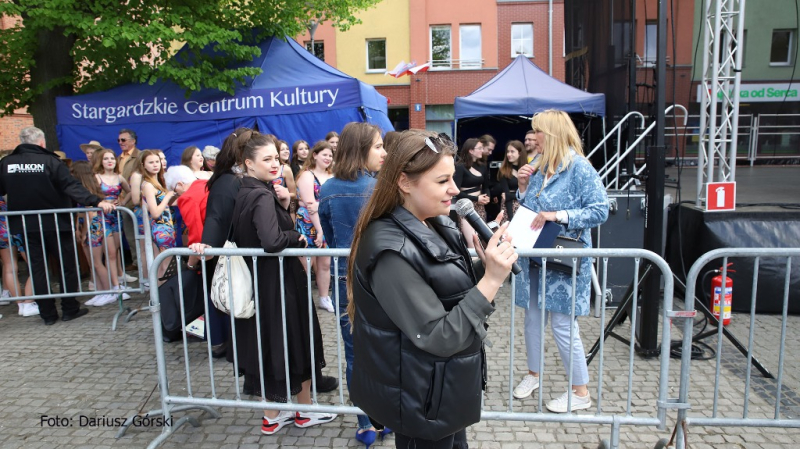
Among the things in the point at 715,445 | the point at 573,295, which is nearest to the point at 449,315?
the point at 573,295

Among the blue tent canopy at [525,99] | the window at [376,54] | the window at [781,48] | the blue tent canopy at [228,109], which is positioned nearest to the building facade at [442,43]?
the window at [376,54]

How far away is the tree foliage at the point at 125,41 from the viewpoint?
7.05 m

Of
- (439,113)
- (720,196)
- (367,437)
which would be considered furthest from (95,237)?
(439,113)

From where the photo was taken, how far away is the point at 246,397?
3.84 meters

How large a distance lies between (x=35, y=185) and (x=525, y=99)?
7.85 m

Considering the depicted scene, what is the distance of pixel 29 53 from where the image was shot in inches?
322

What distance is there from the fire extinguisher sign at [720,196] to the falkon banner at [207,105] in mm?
4619

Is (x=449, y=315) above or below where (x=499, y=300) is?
above

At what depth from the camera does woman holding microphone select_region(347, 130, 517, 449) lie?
1.65 m

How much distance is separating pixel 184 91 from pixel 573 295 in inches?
286

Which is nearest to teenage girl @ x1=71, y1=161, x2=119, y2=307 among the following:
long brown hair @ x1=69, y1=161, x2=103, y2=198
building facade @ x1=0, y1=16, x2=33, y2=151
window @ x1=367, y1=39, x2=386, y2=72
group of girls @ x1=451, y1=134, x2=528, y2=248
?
long brown hair @ x1=69, y1=161, x2=103, y2=198

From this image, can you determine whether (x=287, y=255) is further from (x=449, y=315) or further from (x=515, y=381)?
(x=515, y=381)

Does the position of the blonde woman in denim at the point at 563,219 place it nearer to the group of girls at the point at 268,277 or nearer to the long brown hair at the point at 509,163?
the group of girls at the point at 268,277

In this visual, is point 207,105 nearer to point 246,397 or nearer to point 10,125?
point 246,397
